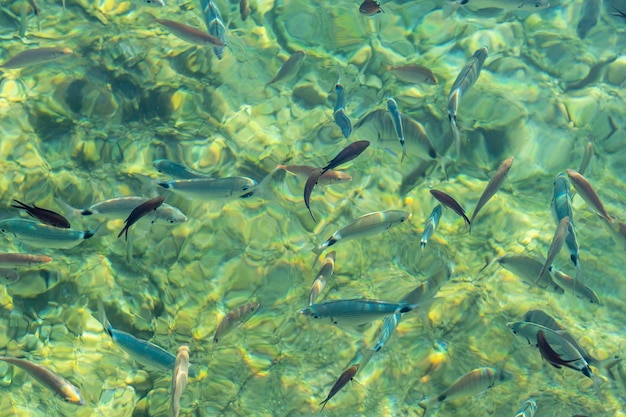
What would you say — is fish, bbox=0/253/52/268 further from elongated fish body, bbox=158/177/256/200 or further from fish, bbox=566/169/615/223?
fish, bbox=566/169/615/223

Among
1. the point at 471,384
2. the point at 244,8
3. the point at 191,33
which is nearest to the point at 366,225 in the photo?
the point at 471,384

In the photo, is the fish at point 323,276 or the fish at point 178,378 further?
the fish at point 323,276

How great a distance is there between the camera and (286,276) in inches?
179

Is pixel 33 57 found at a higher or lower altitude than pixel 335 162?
higher

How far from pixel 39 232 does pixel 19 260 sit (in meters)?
0.34

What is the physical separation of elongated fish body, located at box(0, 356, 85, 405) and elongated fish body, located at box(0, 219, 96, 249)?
0.87 meters

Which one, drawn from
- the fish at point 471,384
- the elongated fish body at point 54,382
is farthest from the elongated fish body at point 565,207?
the elongated fish body at point 54,382

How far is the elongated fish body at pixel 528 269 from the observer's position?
4105 mm

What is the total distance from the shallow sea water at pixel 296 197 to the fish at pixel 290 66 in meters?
0.36

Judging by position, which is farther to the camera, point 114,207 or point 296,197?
point 296,197

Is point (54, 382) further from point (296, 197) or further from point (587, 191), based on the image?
point (587, 191)

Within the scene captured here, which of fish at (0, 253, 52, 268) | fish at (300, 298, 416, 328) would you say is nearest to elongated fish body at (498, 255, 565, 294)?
fish at (300, 298, 416, 328)

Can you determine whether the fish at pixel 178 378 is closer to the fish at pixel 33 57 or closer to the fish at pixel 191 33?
the fish at pixel 191 33

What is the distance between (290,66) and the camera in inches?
211
